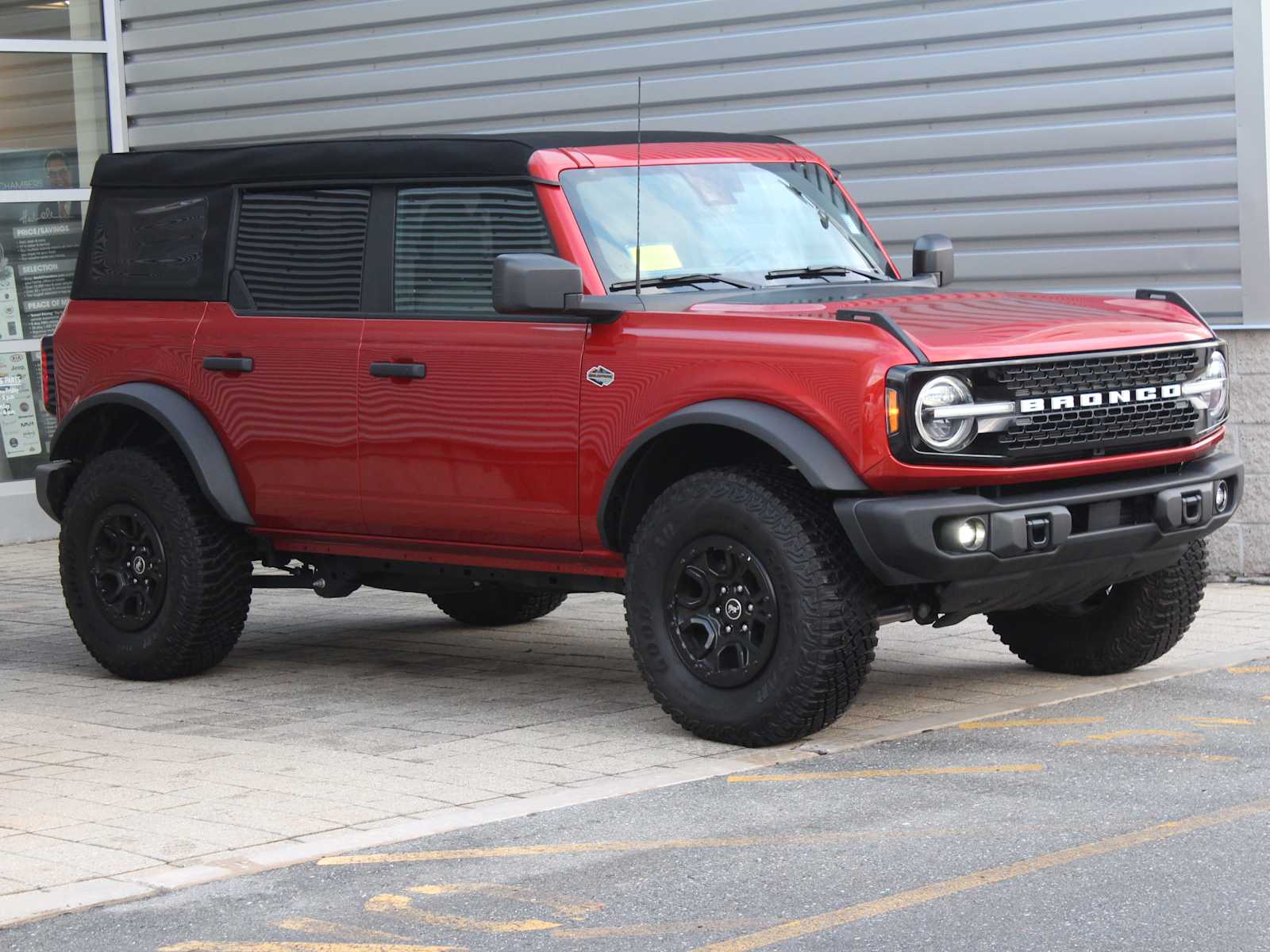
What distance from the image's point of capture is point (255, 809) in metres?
6.17

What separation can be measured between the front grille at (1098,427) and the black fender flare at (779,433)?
51 cm

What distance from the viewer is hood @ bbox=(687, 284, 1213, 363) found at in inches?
255

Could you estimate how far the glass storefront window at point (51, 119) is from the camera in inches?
555

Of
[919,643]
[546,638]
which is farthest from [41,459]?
[919,643]

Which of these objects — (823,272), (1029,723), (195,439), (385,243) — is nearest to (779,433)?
(823,272)

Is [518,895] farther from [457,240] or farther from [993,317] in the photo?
[457,240]

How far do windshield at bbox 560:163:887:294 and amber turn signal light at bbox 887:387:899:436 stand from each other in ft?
3.94

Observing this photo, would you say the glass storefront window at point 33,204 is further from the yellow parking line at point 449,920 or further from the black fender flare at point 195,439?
the yellow parking line at point 449,920

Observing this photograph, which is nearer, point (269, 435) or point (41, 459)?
point (269, 435)

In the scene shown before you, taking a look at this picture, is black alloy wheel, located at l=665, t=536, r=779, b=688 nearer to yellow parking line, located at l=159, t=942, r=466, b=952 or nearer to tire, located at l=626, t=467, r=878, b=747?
tire, located at l=626, t=467, r=878, b=747

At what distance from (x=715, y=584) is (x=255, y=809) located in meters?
1.63

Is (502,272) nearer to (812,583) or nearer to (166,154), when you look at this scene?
(812,583)

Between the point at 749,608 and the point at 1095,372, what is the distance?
4.33 feet

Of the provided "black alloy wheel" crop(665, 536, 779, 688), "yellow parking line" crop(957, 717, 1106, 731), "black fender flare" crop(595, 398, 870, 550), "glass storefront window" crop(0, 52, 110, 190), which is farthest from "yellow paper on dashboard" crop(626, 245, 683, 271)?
"glass storefront window" crop(0, 52, 110, 190)
